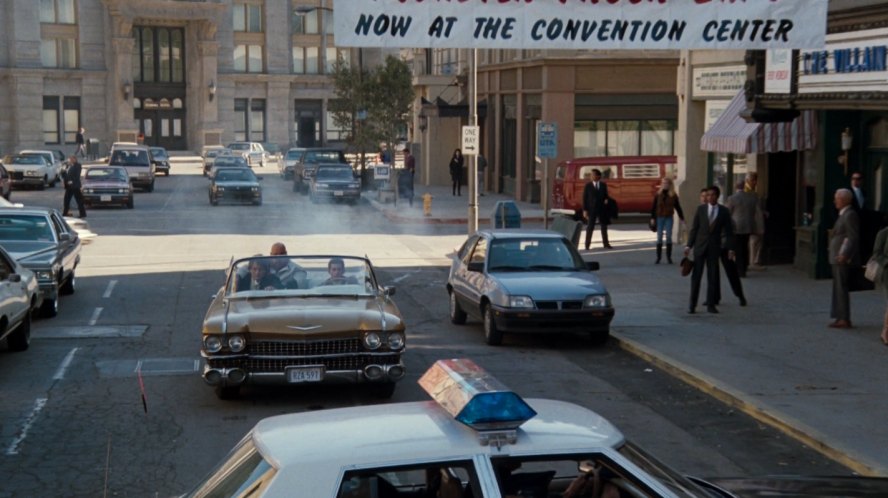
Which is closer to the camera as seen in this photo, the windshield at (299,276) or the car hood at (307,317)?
the car hood at (307,317)

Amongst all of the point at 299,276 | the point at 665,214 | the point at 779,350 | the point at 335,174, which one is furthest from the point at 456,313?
the point at 335,174

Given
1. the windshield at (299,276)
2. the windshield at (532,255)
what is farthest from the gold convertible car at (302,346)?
the windshield at (532,255)

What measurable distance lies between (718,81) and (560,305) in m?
12.6

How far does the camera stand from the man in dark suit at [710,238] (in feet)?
58.0

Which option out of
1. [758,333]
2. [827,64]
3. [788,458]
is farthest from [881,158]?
[788,458]

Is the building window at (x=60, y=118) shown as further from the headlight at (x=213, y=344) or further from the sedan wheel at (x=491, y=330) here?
the headlight at (x=213, y=344)

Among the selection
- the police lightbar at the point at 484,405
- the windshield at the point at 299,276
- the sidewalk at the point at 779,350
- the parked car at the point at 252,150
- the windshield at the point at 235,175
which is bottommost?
the sidewalk at the point at 779,350

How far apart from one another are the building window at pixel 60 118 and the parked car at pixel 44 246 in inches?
2525

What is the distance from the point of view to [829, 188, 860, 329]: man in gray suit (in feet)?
51.7

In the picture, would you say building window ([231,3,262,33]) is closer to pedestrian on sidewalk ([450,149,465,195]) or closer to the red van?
pedestrian on sidewalk ([450,149,465,195])

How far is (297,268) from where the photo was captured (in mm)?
13078

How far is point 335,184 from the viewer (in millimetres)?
46219

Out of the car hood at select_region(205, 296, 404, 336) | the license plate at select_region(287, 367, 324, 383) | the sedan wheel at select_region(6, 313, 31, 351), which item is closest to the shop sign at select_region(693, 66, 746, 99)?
the car hood at select_region(205, 296, 404, 336)

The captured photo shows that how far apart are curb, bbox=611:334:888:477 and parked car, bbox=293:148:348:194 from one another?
37055mm
